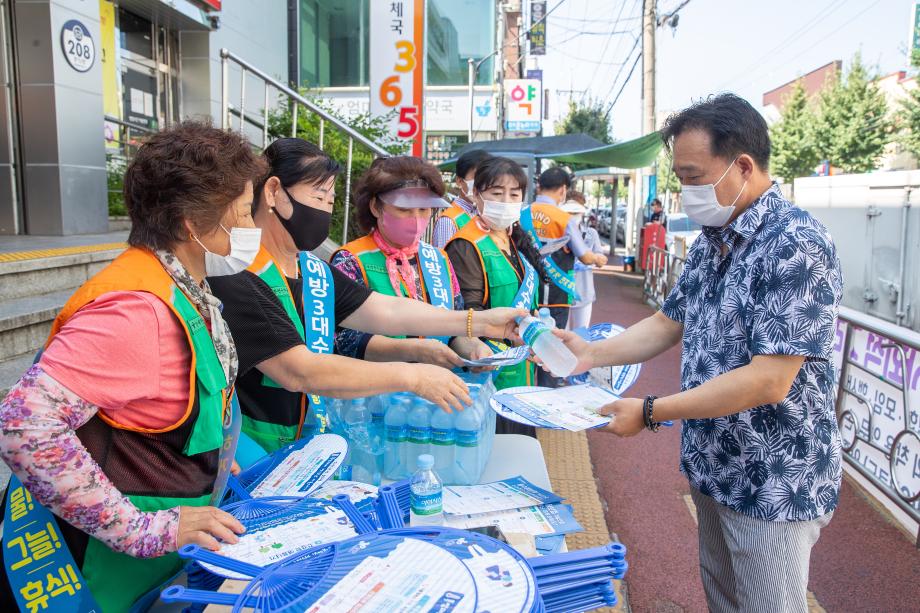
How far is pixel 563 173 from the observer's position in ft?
21.3

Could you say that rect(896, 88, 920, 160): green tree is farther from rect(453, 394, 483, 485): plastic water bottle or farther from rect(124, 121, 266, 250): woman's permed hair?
rect(124, 121, 266, 250): woman's permed hair

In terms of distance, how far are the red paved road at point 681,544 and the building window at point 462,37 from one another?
1810cm

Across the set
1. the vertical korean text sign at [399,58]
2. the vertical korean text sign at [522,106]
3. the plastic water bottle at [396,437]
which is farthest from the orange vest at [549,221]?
the vertical korean text sign at [522,106]

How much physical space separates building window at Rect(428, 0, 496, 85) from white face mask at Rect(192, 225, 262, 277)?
20.3 metres

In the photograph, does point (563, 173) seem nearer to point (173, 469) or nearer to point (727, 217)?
point (727, 217)

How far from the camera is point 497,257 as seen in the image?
3709 mm

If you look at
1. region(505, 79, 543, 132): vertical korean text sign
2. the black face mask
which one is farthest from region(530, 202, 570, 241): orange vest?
region(505, 79, 543, 132): vertical korean text sign

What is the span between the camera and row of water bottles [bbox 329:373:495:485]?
83.7 inches

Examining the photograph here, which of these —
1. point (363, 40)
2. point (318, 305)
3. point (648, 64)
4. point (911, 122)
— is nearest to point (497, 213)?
point (318, 305)

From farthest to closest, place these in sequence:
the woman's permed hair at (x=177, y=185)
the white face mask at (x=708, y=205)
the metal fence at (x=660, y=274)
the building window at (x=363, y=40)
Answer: the building window at (x=363, y=40) → the metal fence at (x=660, y=274) → the white face mask at (x=708, y=205) → the woman's permed hair at (x=177, y=185)

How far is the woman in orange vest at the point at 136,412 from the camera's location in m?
1.27

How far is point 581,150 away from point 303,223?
873 cm

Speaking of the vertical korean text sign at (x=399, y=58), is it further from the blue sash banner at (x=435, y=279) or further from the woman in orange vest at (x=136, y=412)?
the woman in orange vest at (x=136, y=412)

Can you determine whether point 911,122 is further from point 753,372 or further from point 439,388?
point 439,388
